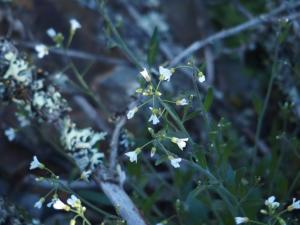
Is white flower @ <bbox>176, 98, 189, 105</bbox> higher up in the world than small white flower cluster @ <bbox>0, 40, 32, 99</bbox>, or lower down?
lower down

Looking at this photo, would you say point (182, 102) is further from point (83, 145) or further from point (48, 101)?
point (48, 101)

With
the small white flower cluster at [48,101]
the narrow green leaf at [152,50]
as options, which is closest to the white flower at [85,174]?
the small white flower cluster at [48,101]

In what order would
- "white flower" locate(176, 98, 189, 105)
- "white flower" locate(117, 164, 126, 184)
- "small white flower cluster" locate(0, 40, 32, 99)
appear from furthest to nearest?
1. "small white flower cluster" locate(0, 40, 32, 99)
2. "white flower" locate(117, 164, 126, 184)
3. "white flower" locate(176, 98, 189, 105)

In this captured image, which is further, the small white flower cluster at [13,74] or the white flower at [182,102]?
the small white flower cluster at [13,74]

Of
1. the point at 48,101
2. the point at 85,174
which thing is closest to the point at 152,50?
the point at 48,101

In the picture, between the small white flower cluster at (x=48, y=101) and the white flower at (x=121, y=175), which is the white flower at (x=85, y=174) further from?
the small white flower cluster at (x=48, y=101)

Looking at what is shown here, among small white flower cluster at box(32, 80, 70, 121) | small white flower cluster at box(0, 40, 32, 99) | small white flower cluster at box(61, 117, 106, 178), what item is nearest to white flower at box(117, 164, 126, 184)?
small white flower cluster at box(61, 117, 106, 178)

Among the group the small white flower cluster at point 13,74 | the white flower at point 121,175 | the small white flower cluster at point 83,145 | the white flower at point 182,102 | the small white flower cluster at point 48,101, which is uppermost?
the small white flower cluster at point 13,74

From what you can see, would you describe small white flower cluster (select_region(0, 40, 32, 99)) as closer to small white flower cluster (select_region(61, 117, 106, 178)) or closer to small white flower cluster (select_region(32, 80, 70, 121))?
small white flower cluster (select_region(32, 80, 70, 121))

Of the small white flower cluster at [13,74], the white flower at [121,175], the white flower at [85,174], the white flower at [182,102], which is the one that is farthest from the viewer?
the small white flower cluster at [13,74]
